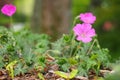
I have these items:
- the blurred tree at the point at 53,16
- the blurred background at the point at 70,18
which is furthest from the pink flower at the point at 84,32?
the blurred tree at the point at 53,16

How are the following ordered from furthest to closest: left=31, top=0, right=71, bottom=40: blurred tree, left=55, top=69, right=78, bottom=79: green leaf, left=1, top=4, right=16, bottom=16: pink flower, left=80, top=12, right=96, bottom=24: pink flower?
left=31, top=0, right=71, bottom=40: blurred tree
left=1, top=4, right=16, bottom=16: pink flower
left=80, top=12, right=96, bottom=24: pink flower
left=55, top=69, right=78, bottom=79: green leaf

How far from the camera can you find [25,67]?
3541 millimetres

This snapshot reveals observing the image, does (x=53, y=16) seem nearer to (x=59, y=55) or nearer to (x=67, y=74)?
(x=59, y=55)

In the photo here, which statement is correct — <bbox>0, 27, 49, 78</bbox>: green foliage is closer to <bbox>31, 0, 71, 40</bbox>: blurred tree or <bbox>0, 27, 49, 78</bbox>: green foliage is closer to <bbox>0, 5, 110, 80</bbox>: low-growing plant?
<bbox>0, 5, 110, 80</bbox>: low-growing plant

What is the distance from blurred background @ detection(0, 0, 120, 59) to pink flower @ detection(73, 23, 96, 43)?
4.71ft

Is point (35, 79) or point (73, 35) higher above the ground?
point (73, 35)

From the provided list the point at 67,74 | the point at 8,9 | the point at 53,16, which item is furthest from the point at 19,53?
the point at 53,16

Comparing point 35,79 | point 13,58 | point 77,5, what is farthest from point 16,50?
point 77,5

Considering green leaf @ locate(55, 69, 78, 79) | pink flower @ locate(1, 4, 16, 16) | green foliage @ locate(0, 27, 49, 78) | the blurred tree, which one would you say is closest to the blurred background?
the blurred tree

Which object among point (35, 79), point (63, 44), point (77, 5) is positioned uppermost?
point (77, 5)

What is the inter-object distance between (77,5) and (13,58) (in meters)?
11.3

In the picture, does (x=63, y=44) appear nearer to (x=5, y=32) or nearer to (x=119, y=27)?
(x=5, y=32)

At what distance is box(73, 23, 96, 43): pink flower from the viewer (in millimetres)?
3604

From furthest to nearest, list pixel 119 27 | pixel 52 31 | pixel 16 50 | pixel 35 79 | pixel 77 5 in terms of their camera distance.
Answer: pixel 77 5, pixel 119 27, pixel 52 31, pixel 16 50, pixel 35 79
